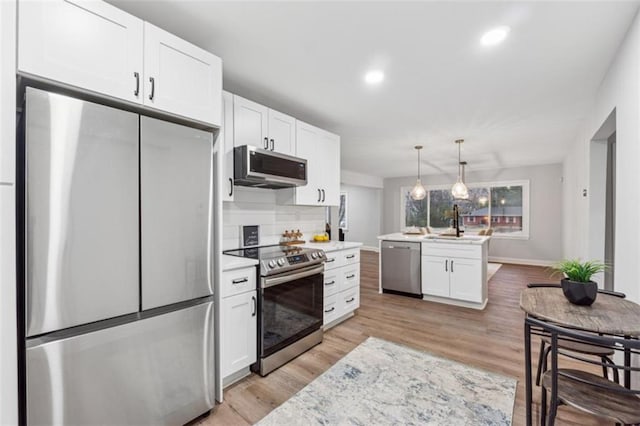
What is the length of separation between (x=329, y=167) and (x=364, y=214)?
6854 mm

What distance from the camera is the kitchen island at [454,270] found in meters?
3.96

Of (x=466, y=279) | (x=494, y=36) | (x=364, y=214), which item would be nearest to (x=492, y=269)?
(x=466, y=279)

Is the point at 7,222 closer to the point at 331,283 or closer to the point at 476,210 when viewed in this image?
the point at 331,283

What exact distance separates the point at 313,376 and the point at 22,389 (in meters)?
1.75

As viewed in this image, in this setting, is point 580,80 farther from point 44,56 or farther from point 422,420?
point 44,56

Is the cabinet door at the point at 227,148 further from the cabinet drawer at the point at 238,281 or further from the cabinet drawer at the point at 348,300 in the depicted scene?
the cabinet drawer at the point at 348,300

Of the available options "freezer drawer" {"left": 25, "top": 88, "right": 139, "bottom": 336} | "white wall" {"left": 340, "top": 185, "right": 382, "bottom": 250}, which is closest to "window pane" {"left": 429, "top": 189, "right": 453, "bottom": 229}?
"white wall" {"left": 340, "top": 185, "right": 382, "bottom": 250}

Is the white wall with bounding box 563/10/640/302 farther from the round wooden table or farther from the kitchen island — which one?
the kitchen island

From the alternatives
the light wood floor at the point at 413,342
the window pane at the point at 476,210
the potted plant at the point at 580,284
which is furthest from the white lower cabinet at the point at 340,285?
the window pane at the point at 476,210

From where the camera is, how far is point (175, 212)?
1.75 meters

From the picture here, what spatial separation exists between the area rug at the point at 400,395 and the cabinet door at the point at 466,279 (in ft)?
5.59

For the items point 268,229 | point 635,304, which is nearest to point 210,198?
point 268,229

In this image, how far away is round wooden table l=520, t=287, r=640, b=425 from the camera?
1.30 metres

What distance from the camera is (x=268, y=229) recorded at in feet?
10.9
